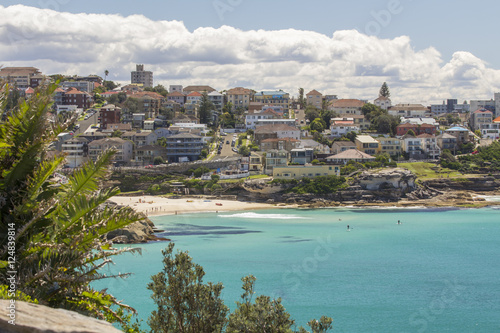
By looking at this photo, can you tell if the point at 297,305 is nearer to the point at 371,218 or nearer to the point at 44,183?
the point at 44,183

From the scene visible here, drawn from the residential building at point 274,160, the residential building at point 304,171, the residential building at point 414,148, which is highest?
the residential building at point 414,148

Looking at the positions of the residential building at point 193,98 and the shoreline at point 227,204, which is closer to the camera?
the shoreline at point 227,204

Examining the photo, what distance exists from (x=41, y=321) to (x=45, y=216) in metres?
1.55

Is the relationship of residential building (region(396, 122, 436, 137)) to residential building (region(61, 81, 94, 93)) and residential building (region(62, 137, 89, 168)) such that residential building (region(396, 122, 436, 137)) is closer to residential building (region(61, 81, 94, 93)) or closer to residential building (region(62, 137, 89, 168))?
residential building (region(62, 137, 89, 168))

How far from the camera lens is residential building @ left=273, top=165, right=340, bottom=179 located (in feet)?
213

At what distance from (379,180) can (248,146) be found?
2293 centimetres

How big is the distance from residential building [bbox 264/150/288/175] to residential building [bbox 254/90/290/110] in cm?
3693

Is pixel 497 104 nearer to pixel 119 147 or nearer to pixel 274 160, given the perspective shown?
pixel 274 160

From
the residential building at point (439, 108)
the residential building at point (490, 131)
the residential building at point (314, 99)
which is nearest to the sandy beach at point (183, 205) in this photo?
the residential building at point (490, 131)

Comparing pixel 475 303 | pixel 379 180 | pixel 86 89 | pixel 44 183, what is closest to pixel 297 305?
pixel 475 303

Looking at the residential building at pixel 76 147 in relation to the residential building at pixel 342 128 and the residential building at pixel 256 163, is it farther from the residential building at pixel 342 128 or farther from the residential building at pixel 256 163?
the residential building at pixel 342 128

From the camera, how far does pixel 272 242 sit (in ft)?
131

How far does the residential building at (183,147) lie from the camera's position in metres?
75.4

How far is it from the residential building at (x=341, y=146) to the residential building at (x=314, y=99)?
35085mm
